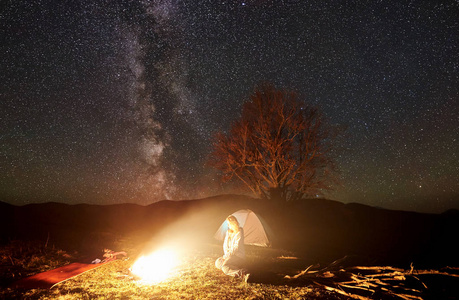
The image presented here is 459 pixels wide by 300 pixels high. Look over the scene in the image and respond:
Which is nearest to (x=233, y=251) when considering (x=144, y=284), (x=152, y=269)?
(x=152, y=269)

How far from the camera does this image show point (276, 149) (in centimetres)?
1566

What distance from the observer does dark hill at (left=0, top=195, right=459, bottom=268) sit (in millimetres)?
11477

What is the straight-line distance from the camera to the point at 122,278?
647cm

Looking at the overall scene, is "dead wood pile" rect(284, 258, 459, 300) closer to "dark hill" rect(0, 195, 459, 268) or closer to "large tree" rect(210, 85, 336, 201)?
"dark hill" rect(0, 195, 459, 268)

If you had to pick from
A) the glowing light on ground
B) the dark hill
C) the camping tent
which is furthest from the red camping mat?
the camping tent

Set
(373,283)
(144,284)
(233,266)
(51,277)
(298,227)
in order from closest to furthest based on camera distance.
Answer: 1. (373,283)
2. (144,284)
3. (51,277)
4. (233,266)
5. (298,227)

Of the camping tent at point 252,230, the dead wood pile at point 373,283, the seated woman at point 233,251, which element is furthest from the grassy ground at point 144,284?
the camping tent at point 252,230

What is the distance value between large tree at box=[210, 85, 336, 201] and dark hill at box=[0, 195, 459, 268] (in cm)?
210

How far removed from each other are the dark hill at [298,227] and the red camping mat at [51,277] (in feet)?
10.9

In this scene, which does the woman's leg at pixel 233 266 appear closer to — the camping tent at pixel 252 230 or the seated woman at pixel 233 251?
the seated woman at pixel 233 251

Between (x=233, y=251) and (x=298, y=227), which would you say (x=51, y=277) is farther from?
(x=298, y=227)

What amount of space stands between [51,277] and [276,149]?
40.9 feet

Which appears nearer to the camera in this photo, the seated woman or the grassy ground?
the grassy ground

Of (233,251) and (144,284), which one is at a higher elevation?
(233,251)
